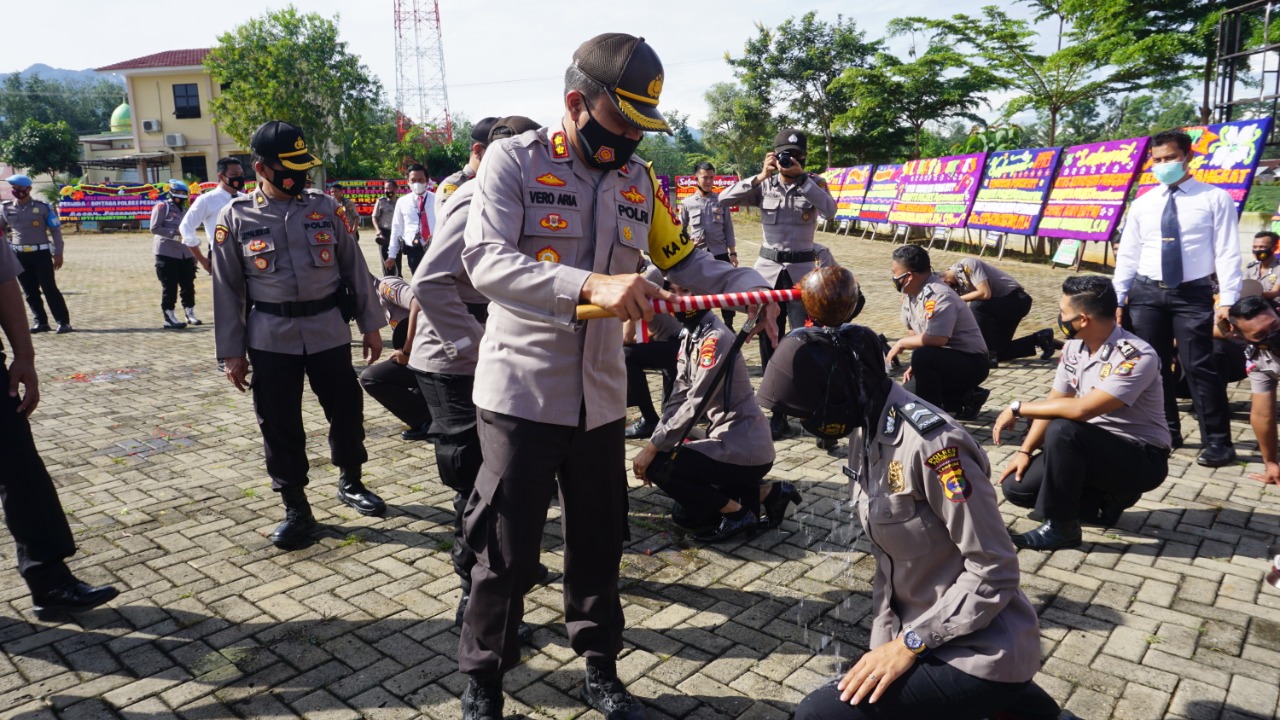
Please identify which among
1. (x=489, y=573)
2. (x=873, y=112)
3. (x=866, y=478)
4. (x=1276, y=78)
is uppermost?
(x=873, y=112)

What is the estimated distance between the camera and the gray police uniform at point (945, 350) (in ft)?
21.7

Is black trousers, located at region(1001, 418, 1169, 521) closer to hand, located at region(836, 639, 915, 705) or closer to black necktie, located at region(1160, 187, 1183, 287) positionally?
black necktie, located at region(1160, 187, 1183, 287)

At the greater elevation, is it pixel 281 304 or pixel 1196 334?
pixel 281 304

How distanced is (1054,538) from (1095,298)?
1314mm

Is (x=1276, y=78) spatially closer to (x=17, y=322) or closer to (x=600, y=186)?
(x=600, y=186)

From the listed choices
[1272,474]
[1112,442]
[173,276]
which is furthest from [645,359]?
[173,276]

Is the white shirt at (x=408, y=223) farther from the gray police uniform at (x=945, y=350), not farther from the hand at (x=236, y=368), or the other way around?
the gray police uniform at (x=945, y=350)

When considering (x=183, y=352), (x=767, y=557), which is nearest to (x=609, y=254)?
(x=767, y=557)

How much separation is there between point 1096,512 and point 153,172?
60.0 m

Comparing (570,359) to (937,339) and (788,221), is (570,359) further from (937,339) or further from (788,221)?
(788,221)

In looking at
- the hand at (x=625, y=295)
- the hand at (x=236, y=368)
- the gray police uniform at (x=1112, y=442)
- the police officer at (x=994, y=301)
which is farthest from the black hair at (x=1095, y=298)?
the hand at (x=236, y=368)

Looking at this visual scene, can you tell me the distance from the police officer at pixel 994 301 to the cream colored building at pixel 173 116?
50244 mm

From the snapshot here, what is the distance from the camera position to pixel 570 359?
2.65 metres

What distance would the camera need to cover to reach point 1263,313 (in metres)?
5.22
